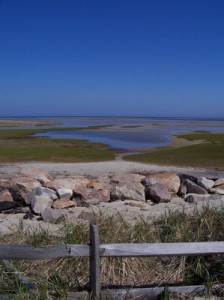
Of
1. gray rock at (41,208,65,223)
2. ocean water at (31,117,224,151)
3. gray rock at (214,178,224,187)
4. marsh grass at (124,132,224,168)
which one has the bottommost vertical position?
marsh grass at (124,132,224,168)

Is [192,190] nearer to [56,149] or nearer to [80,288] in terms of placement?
[80,288]

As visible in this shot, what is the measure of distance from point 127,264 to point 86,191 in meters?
5.20

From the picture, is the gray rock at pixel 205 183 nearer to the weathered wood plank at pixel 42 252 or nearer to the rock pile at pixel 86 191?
the rock pile at pixel 86 191

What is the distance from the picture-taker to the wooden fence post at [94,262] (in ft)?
15.8

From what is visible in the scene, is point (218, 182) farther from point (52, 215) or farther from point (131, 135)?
point (131, 135)

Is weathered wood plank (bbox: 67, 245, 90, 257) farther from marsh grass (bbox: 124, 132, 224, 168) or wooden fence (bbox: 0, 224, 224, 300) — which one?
marsh grass (bbox: 124, 132, 224, 168)

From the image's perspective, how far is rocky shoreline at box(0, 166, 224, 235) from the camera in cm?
877

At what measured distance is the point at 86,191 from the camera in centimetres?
1078

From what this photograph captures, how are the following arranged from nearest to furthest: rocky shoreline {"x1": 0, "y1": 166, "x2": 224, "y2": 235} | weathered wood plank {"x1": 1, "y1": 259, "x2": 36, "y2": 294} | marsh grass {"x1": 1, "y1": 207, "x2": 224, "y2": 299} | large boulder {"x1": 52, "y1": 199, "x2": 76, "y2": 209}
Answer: weathered wood plank {"x1": 1, "y1": 259, "x2": 36, "y2": 294}
marsh grass {"x1": 1, "y1": 207, "x2": 224, "y2": 299}
rocky shoreline {"x1": 0, "y1": 166, "x2": 224, "y2": 235}
large boulder {"x1": 52, "y1": 199, "x2": 76, "y2": 209}

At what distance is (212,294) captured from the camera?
5.29 m

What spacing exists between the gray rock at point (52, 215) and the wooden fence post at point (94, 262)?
351cm

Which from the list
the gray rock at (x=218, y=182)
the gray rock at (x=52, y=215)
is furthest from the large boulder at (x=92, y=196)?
the gray rock at (x=218, y=182)

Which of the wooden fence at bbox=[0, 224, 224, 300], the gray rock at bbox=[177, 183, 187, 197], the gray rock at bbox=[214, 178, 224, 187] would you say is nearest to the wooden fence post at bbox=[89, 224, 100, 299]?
the wooden fence at bbox=[0, 224, 224, 300]

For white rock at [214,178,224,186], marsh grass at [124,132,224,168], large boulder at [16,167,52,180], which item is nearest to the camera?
large boulder at [16,167,52,180]
